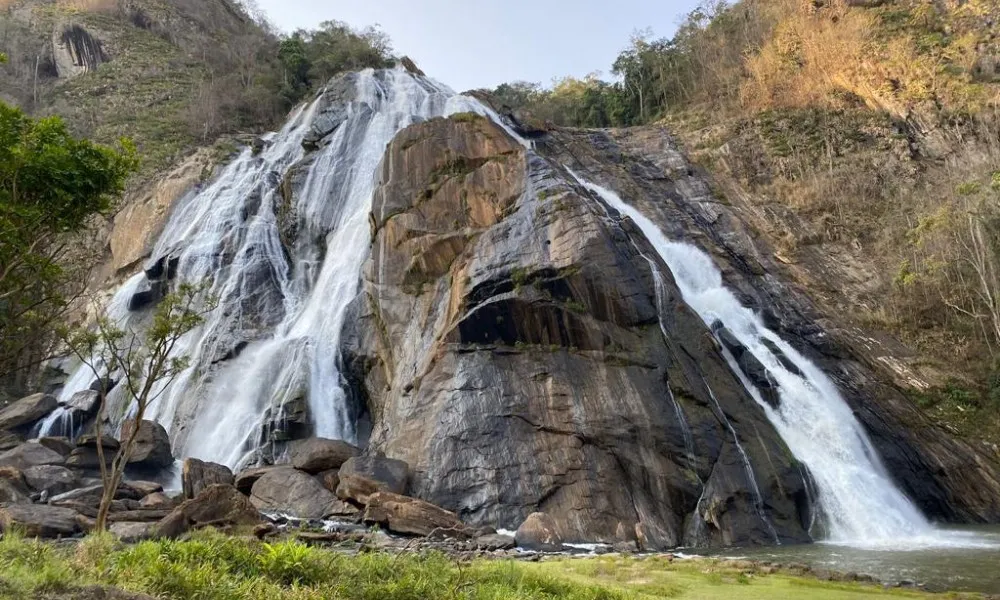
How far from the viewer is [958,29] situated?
40.9 metres

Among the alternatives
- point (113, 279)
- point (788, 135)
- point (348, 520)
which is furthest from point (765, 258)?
point (113, 279)

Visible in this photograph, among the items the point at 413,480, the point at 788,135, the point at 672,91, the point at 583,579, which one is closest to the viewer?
the point at 583,579

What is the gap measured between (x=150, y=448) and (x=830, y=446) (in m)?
24.2

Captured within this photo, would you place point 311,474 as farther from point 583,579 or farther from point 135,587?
point 135,587

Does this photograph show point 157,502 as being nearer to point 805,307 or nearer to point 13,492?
point 13,492

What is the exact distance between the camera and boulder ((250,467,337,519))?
17953 mm

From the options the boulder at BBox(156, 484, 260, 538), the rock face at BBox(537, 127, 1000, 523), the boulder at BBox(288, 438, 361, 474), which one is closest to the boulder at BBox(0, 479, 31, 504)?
the boulder at BBox(156, 484, 260, 538)

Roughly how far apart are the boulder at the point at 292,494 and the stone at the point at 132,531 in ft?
13.5

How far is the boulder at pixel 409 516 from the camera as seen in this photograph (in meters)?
16.4

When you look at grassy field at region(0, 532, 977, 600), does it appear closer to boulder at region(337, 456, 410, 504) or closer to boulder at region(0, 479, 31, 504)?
boulder at region(337, 456, 410, 504)

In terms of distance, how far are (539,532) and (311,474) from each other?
329 inches

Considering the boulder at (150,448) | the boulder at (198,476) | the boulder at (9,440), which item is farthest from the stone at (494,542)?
the boulder at (9,440)

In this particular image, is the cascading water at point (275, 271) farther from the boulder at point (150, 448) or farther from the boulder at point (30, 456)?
the boulder at point (30, 456)

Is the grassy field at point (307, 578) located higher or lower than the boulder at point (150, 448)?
lower
